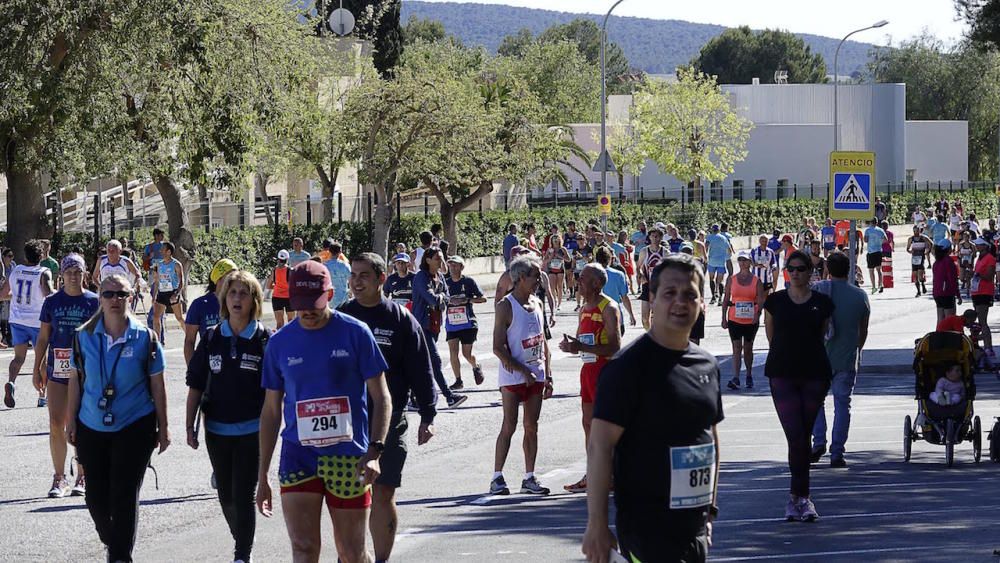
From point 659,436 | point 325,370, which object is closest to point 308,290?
point 325,370

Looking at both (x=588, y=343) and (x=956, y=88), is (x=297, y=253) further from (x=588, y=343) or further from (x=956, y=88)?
(x=956, y=88)

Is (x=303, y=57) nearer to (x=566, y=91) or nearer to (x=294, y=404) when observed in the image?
(x=294, y=404)

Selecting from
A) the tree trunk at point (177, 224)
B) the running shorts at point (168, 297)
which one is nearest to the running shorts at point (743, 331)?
the running shorts at point (168, 297)

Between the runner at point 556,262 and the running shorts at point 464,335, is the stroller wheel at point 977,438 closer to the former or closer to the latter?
the running shorts at point 464,335

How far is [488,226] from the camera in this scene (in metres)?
45.4

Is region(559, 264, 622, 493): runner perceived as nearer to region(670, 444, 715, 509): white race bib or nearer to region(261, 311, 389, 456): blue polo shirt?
region(261, 311, 389, 456): blue polo shirt

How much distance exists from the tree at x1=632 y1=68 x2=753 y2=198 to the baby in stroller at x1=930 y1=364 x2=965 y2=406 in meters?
60.5

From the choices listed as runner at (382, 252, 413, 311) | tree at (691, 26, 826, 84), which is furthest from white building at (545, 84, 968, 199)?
runner at (382, 252, 413, 311)

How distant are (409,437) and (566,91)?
91.9 m

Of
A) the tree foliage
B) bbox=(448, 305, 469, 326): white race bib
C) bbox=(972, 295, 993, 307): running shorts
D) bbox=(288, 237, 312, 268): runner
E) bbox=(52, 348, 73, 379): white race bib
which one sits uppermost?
the tree foliage

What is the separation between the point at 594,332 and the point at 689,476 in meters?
5.66

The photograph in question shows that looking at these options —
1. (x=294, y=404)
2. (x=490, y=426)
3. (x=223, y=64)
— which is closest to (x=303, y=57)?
(x=223, y=64)

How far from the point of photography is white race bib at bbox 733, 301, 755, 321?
1777cm

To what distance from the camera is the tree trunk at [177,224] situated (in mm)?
31500
